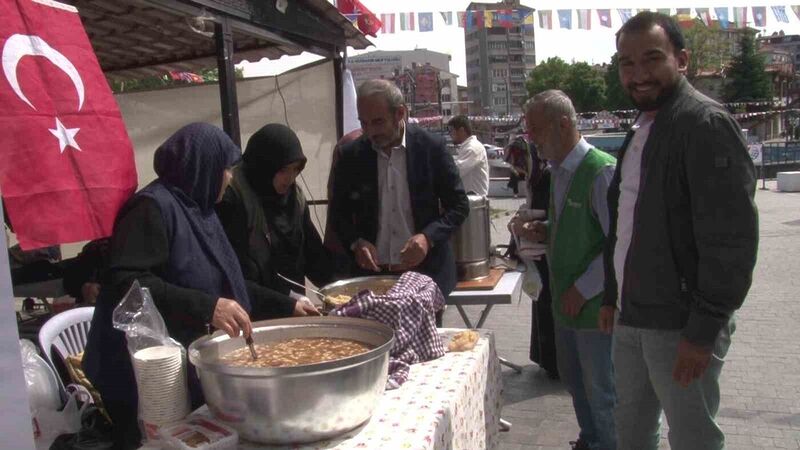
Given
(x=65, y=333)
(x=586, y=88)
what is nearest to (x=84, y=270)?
(x=65, y=333)

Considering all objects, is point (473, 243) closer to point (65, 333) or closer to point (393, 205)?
point (393, 205)

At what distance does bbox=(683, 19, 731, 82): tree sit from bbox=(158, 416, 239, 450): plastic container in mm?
61500

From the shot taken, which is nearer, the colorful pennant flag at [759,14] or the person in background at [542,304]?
the person in background at [542,304]

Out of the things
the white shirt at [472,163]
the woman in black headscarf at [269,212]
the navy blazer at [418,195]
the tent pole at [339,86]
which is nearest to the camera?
the woman in black headscarf at [269,212]

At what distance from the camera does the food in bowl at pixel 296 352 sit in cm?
167

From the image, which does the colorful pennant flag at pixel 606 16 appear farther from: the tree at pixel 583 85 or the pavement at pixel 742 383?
the tree at pixel 583 85

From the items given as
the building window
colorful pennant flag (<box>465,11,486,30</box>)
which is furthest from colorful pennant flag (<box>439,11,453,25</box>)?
the building window

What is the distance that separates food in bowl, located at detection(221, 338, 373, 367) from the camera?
65.7 inches

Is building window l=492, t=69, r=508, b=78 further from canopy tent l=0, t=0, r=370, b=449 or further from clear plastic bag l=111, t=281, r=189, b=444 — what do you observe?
clear plastic bag l=111, t=281, r=189, b=444

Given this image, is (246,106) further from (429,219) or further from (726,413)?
(726,413)

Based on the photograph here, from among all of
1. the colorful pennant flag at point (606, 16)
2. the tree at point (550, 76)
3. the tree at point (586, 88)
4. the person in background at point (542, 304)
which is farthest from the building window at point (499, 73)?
the person in background at point (542, 304)

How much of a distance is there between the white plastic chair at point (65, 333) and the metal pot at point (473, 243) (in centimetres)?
195

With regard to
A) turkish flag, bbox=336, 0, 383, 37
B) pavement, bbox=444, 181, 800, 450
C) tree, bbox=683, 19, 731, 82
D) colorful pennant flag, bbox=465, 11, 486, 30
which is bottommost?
pavement, bbox=444, 181, 800, 450

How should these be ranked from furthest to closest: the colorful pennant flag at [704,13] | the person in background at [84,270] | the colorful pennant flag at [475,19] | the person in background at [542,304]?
the colorful pennant flag at [475,19], the colorful pennant flag at [704,13], the person in background at [84,270], the person in background at [542,304]
